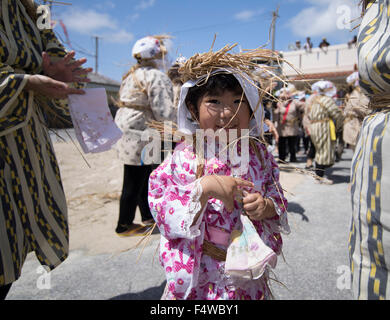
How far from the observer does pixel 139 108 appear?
288 centimetres

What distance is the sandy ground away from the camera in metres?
2.92

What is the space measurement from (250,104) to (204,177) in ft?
1.28

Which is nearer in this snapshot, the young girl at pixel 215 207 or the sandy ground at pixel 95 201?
the young girl at pixel 215 207

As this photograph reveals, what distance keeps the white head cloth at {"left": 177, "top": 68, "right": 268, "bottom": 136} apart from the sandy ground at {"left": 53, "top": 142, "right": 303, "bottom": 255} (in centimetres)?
48

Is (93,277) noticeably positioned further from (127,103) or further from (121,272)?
(127,103)

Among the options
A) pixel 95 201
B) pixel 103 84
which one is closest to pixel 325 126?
pixel 95 201

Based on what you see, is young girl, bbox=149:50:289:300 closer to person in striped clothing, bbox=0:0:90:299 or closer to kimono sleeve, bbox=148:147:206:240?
kimono sleeve, bbox=148:147:206:240

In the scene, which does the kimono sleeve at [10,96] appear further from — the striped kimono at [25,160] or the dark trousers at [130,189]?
the dark trousers at [130,189]

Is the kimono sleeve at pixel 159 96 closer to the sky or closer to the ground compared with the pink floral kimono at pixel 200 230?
closer to the sky

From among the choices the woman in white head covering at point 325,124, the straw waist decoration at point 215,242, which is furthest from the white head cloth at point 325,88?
the straw waist decoration at point 215,242

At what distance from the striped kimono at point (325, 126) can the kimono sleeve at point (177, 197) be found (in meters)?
4.56

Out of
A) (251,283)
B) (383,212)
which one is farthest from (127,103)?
(383,212)

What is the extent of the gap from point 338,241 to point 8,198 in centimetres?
291

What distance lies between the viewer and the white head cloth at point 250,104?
118 centimetres
